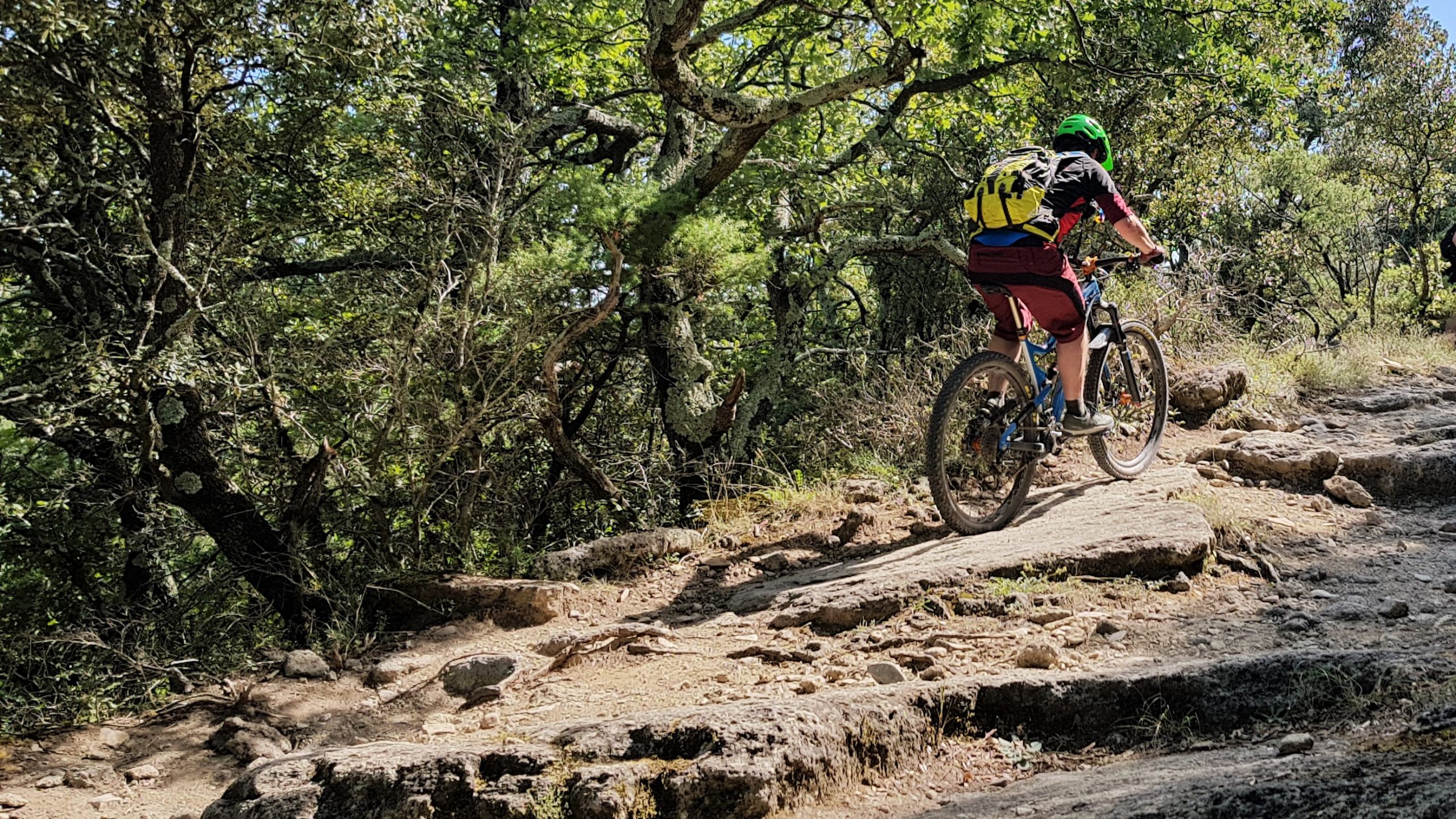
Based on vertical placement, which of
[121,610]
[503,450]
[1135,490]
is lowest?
[1135,490]

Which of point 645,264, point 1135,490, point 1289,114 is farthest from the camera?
point 1289,114

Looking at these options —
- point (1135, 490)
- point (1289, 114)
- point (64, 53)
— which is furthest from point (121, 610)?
point (1289, 114)

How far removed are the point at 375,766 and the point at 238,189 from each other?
5.27 m

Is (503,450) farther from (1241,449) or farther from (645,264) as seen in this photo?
(1241,449)

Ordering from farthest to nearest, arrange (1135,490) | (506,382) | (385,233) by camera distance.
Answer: (385,233)
(506,382)
(1135,490)

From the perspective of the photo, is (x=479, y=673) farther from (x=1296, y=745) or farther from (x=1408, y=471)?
(x=1408, y=471)

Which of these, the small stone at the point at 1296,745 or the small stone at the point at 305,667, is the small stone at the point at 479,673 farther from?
the small stone at the point at 1296,745

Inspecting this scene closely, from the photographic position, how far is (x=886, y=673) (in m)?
3.88

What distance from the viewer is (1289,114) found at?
944 centimetres

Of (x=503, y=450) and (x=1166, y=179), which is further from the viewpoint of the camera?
(x=1166, y=179)

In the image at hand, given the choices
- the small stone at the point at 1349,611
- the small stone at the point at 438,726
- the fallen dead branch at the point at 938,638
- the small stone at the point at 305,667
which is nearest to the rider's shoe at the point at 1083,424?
the small stone at the point at 1349,611

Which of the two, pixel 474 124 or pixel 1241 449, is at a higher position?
pixel 474 124

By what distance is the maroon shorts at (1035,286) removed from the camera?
211 inches

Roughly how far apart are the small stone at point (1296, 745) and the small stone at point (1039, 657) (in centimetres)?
121
